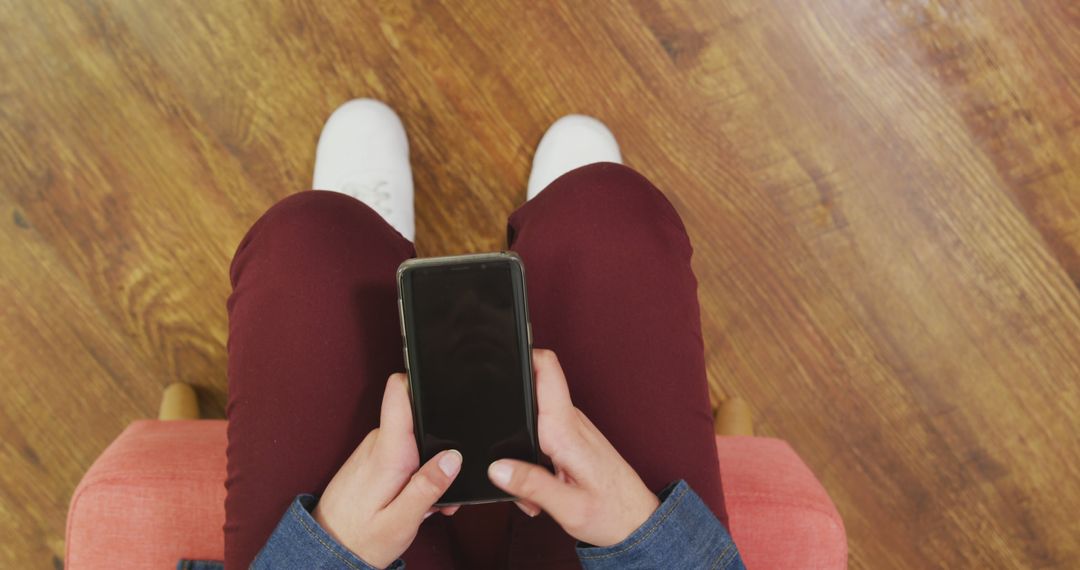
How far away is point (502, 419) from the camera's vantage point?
20.0 inches

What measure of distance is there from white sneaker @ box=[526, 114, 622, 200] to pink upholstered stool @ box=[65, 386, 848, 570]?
1.31ft

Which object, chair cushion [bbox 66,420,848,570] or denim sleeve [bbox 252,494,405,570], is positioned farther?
chair cushion [bbox 66,420,848,570]

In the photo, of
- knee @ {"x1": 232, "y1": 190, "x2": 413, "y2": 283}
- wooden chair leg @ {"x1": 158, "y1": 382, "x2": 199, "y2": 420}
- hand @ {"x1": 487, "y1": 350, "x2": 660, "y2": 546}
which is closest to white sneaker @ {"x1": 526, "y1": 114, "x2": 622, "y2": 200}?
knee @ {"x1": 232, "y1": 190, "x2": 413, "y2": 283}

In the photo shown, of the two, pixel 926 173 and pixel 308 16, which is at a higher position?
pixel 308 16

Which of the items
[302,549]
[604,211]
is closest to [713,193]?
[604,211]

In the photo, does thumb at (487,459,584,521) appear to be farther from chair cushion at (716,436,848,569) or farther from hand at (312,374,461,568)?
chair cushion at (716,436,848,569)

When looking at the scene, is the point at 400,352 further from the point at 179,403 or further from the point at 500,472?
the point at 179,403

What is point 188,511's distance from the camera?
25.0 inches

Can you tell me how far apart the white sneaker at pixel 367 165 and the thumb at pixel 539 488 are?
0.44 m

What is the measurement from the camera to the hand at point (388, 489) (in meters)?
0.47

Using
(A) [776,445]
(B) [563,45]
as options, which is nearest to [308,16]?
(B) [563,45]

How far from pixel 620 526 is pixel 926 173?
712mm

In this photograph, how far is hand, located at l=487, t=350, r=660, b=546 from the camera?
48 centimetres

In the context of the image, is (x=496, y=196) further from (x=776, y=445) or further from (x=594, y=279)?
(x=776, y=445)
